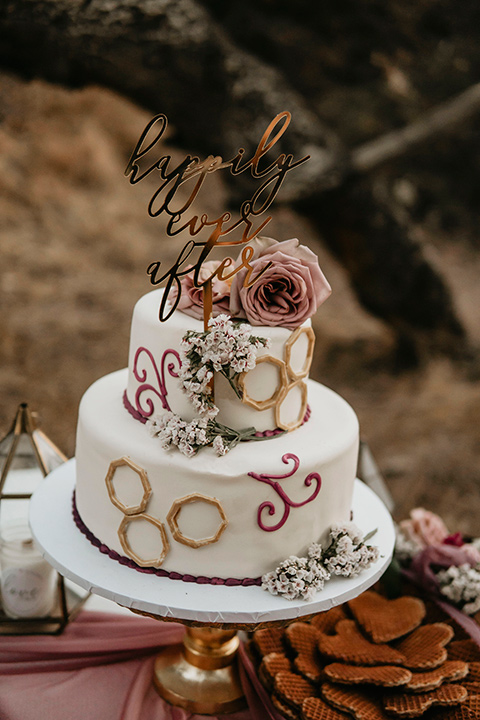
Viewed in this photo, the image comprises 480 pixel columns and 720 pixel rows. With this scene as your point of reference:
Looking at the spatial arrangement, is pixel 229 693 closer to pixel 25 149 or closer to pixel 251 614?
pixel 251 614

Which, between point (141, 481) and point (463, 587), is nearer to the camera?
point (141, 481)

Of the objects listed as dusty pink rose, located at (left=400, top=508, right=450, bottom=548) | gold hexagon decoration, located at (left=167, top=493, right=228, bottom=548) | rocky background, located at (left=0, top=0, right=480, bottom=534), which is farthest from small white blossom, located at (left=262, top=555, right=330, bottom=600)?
rocky background, located at (left=0, top=0, right=480, bottom=534)

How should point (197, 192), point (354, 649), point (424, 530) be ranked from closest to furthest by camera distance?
point (197, 192)
point (354, 649)
point (424, 530)

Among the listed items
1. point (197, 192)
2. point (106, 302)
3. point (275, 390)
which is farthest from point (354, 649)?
point (106, 302)

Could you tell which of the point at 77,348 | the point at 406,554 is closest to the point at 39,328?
the point at 77,348

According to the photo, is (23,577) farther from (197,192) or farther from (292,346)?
(197,192)

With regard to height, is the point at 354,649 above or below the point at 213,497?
below

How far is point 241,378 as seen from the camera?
182 cm

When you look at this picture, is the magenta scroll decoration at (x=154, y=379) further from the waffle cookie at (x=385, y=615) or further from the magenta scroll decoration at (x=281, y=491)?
the waffle cookie at (x=385, y=615)

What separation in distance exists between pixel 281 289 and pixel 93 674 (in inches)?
57.9

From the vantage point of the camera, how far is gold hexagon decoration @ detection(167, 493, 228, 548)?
1782 mm

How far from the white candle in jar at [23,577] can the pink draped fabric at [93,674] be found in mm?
103

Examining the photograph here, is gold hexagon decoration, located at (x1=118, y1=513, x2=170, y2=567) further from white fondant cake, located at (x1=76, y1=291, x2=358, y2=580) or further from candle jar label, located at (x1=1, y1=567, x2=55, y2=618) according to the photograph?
candle jar label, located at (x1=1, y1=567, x2=55, y2=618)

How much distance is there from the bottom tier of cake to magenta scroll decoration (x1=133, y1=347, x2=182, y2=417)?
0.23ft
